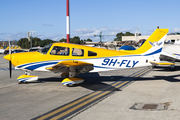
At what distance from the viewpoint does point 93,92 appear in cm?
888

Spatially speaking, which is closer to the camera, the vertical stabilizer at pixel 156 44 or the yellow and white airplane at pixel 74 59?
the yellow and white airplane at pixel 74 59

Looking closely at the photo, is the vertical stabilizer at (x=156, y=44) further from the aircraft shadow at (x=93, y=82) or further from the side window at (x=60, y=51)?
the side window at (x=60, y=51)

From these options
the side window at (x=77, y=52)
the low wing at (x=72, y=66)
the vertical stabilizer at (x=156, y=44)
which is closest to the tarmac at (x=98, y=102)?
the low wing at (x=72, y=66)

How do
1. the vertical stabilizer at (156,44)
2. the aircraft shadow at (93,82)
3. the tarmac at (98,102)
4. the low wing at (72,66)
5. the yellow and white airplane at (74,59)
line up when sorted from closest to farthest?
the tarmac at (98,102), the low wing at (72,66), the aircraft shadow at (93,82), the yellow and white airplane at (74,59), the vertical stabilizer at (156,44)

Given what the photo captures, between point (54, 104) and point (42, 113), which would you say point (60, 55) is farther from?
point (42, 113)

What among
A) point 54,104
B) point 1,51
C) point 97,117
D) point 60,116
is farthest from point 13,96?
point 1,51

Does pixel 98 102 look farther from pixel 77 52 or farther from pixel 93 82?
pixel 93 82

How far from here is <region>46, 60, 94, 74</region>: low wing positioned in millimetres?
9188

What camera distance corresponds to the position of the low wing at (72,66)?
9188 millimetres

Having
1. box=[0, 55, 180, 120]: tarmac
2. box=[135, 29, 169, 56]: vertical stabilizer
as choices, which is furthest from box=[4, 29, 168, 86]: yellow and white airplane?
box=[0, 55, 180, 120]: tarmac

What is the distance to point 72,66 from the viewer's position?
31.1 ft

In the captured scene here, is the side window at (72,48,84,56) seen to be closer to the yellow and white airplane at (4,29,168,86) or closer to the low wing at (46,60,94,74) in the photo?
the yellow and white airplane at (4,29,168,86)

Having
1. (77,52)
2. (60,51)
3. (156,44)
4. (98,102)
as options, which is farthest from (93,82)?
(156,44)

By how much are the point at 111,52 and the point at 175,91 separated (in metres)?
4.04
